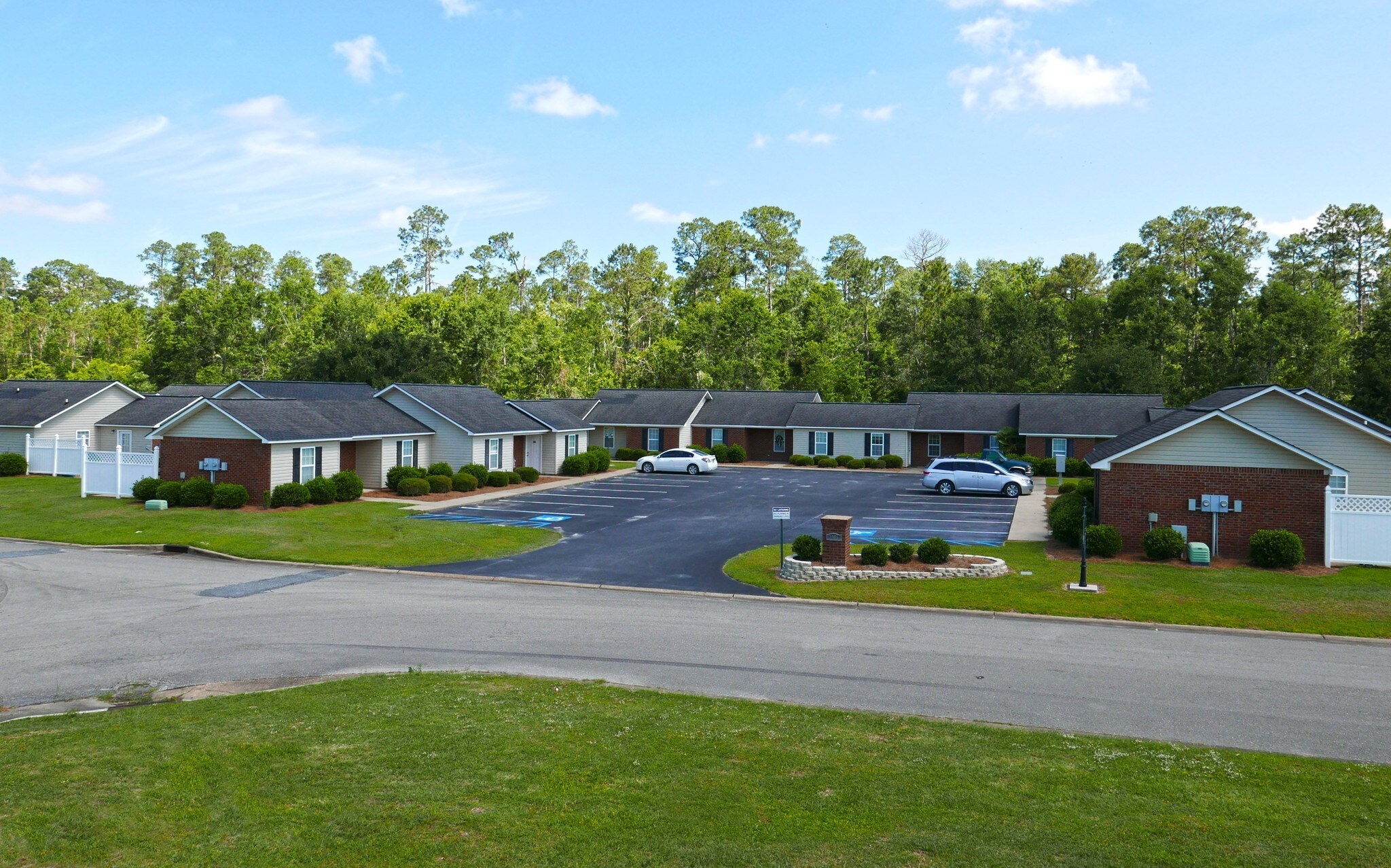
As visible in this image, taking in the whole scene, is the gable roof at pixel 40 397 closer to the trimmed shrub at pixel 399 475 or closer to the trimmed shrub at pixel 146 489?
the trimmed shrub at pixel 146 489

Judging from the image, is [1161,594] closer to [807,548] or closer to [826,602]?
[826,602]

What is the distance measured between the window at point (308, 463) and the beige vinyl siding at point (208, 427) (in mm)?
2289

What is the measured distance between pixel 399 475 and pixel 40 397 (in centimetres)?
2546

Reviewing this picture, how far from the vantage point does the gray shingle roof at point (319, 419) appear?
35.8 metres

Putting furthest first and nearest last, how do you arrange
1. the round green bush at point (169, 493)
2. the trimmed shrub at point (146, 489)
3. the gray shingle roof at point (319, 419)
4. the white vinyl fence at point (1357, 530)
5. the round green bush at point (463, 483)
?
the round green bush at point (463, 483) → the gray shingle roof at point (319, 419) → the trimmed shrub at point (146, 489) → the round green bush at point (169, 493) → the white vinyl fence at point (1357, 530)

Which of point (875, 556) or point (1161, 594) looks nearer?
point (1161, 594)

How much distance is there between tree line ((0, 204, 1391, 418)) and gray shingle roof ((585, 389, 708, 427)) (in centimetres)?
1481

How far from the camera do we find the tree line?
67.6 metres

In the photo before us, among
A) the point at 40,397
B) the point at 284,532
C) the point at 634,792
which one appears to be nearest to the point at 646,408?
the point at 40,397

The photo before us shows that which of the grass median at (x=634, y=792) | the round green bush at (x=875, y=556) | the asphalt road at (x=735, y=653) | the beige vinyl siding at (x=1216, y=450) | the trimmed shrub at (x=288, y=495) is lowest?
the asphalt road at (x=735, y=653)

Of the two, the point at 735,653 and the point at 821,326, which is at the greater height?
the point at 821,326

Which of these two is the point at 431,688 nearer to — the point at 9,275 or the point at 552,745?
the point at 552,745

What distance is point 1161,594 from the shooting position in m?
20.4

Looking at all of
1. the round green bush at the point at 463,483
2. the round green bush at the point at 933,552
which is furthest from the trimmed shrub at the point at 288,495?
the round green bush at the point at 933,552
